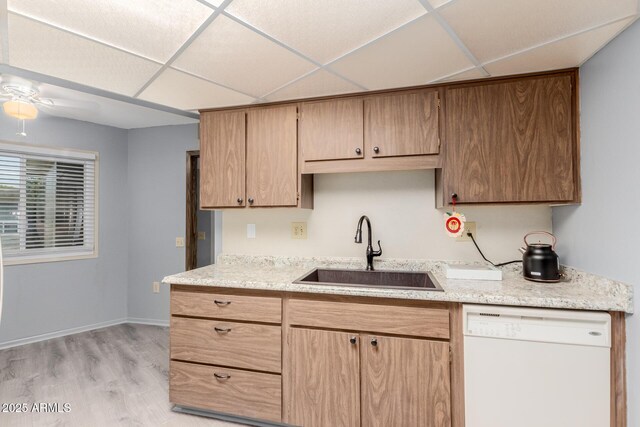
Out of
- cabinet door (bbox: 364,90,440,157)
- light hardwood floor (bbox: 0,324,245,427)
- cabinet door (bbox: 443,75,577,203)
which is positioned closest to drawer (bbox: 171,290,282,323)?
light hardwood floor (bbox: 0,324,245,427)

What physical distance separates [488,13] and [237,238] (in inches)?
86.9

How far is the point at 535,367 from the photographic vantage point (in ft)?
4.97

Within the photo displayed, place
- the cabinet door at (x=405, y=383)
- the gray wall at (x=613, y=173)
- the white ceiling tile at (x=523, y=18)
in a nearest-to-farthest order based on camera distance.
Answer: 1. the white ceiling tile at (x=523, y=18)
2. the gray wall at (x=613, y=173)
3. the cabinet door at (x=405, y=383)

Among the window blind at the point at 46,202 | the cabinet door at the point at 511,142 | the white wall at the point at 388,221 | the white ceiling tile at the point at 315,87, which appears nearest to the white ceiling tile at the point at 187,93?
the white ceiling tile at the point at 315,87

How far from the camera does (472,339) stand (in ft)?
5.23

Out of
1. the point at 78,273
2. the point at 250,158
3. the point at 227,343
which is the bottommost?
the point at 227,343

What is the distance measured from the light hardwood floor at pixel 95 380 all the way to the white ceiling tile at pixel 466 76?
2444 mm

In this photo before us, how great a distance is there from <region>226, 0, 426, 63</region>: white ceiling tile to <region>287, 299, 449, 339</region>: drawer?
4.39ft

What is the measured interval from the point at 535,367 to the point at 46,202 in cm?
429

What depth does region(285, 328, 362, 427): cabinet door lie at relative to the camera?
1.76m

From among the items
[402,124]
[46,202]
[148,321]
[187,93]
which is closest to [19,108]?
[46,202]

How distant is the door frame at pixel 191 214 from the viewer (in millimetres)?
3646

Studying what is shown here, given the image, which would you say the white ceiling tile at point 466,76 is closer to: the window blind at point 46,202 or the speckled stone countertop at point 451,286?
the speckled stone countertop at point 451,286

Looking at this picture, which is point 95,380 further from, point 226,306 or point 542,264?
point 542,264
